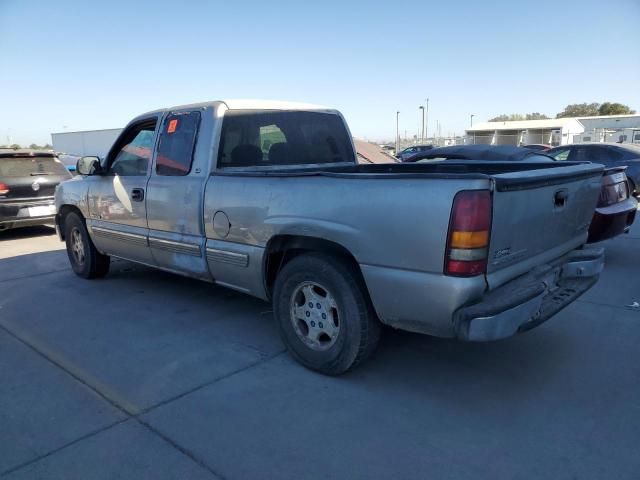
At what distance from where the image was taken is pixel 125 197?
16.3ft

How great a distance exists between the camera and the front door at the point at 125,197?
479cm

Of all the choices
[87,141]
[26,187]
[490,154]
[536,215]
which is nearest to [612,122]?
[87,141]

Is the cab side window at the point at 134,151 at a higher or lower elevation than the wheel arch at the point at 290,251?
higher

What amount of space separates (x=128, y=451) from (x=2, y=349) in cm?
208

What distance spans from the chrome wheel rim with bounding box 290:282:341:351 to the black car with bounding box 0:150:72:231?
Result: 6589mm

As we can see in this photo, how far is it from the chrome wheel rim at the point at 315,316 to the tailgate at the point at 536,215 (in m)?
1.09

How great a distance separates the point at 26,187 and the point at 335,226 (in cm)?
775

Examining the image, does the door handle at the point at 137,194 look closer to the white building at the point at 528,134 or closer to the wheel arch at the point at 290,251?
the wheel arch at the point at 290,251

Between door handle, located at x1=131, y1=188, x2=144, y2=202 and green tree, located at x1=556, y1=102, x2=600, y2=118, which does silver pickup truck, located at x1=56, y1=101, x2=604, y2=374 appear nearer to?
door handle, located at x1=131, y1=188, x2=144, y2=202

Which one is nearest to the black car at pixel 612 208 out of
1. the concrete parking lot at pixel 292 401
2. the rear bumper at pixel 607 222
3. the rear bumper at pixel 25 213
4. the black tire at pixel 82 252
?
the rear bumper at pixel 607 222

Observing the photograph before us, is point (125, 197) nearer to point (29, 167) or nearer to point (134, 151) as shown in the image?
point (134, 151)

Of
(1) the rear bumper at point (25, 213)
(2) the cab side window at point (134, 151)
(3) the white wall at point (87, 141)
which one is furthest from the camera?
(3) the white wall at point (87, 141)

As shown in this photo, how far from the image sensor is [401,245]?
280 cm

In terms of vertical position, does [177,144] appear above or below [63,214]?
above
